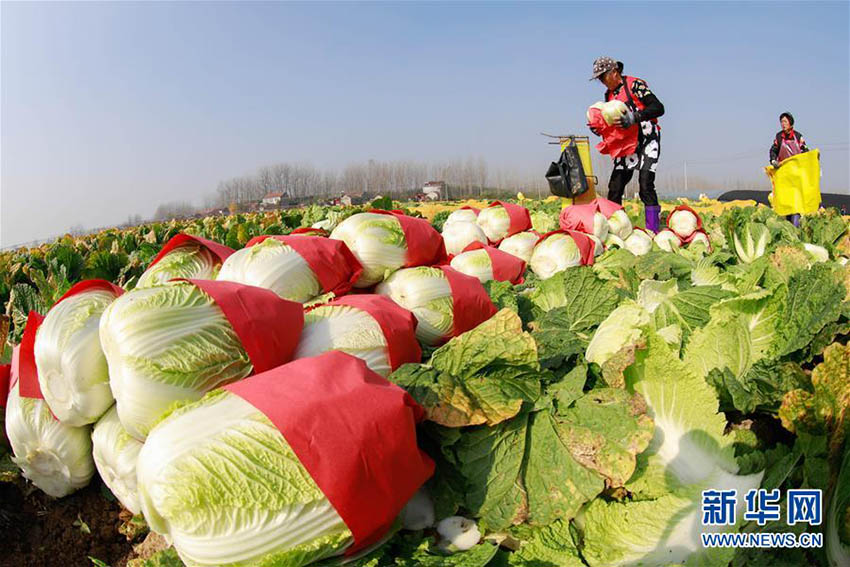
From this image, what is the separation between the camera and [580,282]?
3396mm

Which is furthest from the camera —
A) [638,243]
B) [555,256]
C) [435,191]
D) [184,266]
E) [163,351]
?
[435,191]

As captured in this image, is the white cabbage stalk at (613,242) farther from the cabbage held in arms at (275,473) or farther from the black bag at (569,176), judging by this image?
the cabbage held in arms at (275,473)

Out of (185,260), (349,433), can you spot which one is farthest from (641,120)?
(349,433)

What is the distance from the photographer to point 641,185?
8.52 m

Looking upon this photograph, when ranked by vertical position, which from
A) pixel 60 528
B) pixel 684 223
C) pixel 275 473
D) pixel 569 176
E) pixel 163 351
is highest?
pixel 569 176

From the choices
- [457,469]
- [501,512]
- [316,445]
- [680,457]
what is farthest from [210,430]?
[680,457]

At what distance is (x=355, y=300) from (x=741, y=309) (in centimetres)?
186

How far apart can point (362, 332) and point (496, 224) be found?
416cm

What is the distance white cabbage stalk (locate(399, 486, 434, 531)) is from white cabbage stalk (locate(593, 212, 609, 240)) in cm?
481

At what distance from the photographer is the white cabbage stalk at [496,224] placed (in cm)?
624

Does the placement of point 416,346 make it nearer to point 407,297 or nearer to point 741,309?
point 407,297

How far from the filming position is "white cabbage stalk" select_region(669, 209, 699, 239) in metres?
7.56

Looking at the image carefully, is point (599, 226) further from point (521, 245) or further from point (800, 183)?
point (800, 183)

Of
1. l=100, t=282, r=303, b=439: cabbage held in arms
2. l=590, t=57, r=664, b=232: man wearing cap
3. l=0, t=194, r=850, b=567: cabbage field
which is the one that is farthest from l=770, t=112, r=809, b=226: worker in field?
l=100, t=282, r=303, b=439: cabbage held in arms
